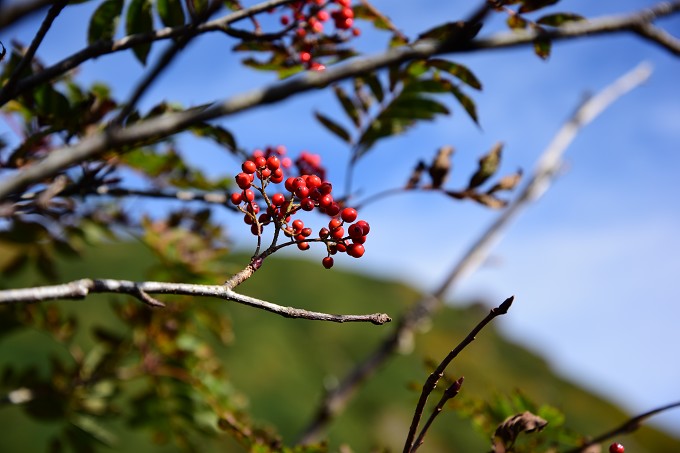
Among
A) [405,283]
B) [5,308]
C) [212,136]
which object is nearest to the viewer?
[212,136]

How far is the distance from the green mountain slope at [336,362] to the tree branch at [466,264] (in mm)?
21229

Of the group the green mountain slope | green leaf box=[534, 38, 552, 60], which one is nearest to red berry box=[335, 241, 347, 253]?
green leaf box=[534, 38, 552, 60]

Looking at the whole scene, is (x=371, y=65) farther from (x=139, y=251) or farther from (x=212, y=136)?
(x=139, y=251)

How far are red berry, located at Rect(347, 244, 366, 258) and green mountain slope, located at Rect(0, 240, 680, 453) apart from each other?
22.9 metres

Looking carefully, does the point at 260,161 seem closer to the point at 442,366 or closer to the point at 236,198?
the point at 236,198

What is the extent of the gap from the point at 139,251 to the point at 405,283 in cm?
2283

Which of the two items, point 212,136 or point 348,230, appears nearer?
point 348,230

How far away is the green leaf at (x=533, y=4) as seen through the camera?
5.48 ft

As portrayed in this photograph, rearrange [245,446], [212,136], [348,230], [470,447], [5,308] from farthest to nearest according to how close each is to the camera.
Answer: [470,447] → [5,308] → [212,136] → [245,446] → [348,230]

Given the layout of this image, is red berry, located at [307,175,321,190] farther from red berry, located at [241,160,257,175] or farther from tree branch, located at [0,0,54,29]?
tree branch, located at [0,0,54,29]

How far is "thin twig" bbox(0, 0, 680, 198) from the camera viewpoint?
0.86 meters

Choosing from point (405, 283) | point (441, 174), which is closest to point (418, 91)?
point (441, 174)

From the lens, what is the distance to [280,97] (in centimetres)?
93

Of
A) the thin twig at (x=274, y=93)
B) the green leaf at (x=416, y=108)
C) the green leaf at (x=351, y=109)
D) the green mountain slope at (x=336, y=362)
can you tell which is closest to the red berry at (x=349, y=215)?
the thin twig at (x=274, y=93)
